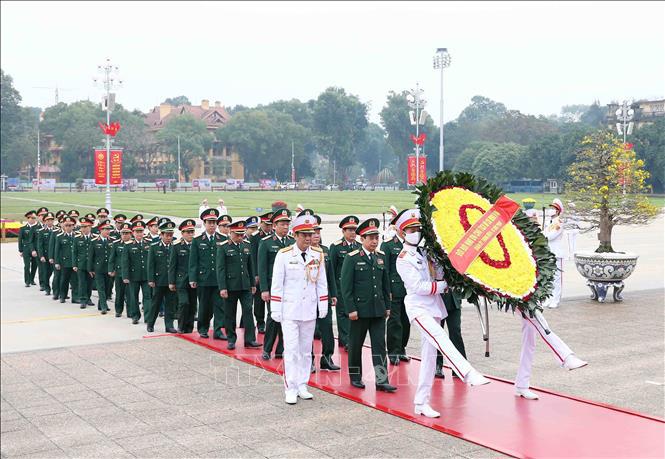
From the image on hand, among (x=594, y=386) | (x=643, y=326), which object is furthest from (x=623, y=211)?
(x=594, y=386)

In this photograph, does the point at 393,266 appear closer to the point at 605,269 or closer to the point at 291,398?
the point at 291,398

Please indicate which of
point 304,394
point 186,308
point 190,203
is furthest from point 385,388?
point 190,203

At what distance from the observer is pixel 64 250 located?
12125 millimetres

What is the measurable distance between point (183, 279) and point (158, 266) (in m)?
0.49

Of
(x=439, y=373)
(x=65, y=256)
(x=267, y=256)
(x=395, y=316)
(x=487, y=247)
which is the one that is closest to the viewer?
(x=487, y=247)

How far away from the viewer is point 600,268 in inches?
482

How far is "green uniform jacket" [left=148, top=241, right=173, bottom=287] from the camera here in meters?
9.86

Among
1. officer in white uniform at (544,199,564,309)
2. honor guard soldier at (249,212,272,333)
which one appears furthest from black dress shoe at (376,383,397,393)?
officer in white uniform at (544,199,564,309)

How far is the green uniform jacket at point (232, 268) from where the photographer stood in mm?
8617

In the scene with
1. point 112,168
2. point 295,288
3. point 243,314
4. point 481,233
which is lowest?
point 243,314

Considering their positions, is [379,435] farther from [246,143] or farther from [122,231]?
[246,143]

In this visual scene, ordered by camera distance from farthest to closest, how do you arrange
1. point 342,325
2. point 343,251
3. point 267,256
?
1. point 342,325
2. point 343,251
3. point 267,256

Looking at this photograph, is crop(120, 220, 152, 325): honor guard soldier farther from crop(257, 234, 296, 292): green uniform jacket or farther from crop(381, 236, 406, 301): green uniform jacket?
crop(381, 236, 406, 301): green uniform jacket

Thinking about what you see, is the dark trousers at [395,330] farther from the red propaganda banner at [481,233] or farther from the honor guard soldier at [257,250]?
the red propaganda banner at [481,233]
